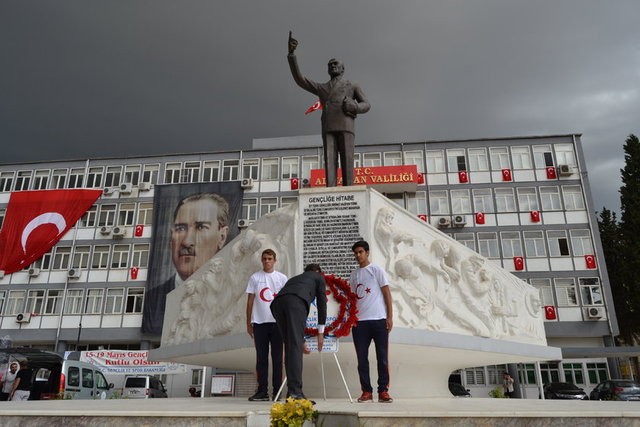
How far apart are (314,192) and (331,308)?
83.9 inches

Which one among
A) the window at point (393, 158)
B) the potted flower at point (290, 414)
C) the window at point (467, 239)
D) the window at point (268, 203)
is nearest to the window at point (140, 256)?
the window at point (268, 203)

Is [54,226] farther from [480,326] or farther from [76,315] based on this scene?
[480,326]

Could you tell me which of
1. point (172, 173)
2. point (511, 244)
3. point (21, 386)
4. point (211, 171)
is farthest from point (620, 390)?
point (172, 173)

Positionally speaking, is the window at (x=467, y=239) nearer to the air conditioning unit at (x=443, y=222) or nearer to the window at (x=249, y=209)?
the air conditioning unit at (x=443, y=222)

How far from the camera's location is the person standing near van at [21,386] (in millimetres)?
12320

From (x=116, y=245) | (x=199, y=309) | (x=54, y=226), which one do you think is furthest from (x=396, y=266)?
(x=54, y=226)

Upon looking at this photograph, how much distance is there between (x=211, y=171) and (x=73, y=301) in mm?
13085

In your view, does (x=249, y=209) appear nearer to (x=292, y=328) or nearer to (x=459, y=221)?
(x=459, y=221)

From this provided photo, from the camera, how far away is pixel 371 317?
5.86 metres

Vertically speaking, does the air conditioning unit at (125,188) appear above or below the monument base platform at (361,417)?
above

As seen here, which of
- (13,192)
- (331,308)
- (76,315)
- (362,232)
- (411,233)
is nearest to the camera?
(331,308)

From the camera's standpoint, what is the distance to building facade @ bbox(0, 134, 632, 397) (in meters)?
30.7

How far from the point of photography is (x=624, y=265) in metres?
33.1

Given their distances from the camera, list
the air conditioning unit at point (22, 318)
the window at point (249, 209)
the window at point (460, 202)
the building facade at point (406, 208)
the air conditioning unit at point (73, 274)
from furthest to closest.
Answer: the window at point (249, 209), the air conditioning unit at point (73, 274), the window at point (460, 202), the air conditioning unit at point (22, 318), the building facade at point (406, 208)
